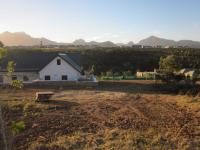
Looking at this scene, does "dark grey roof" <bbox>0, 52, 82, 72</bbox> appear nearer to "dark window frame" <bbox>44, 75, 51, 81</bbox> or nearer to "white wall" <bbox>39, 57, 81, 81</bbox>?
"white wall" <bbox>39, 57, 81, 81</bbox>

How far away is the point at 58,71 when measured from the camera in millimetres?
39406

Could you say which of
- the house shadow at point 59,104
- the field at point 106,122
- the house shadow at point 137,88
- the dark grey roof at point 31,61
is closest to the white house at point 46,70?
the dark grey roof at point 31,61

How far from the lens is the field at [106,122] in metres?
14.8

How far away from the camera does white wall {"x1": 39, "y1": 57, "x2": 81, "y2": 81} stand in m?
39.2

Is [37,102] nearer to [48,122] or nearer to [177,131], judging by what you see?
[48,122]

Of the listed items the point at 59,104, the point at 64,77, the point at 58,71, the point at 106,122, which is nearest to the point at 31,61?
the point at 58,71

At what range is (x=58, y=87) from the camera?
115 ft

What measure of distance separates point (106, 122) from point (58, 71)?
71.0 ft

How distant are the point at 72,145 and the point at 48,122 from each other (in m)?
4.73

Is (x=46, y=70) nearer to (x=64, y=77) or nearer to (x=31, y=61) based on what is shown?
(x=64, y=77)

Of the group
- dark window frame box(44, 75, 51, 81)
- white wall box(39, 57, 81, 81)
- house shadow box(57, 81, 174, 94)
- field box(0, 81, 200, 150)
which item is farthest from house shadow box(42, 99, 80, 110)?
dark window frame box(44, 75, 51, 81)

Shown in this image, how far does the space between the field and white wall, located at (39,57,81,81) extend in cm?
1010

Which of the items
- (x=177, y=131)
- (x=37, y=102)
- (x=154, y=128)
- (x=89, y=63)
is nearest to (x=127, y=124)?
(x=154, y=128)

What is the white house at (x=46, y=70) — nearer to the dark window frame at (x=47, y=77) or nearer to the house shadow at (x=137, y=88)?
the dark window frame at (x=47, y=77)
